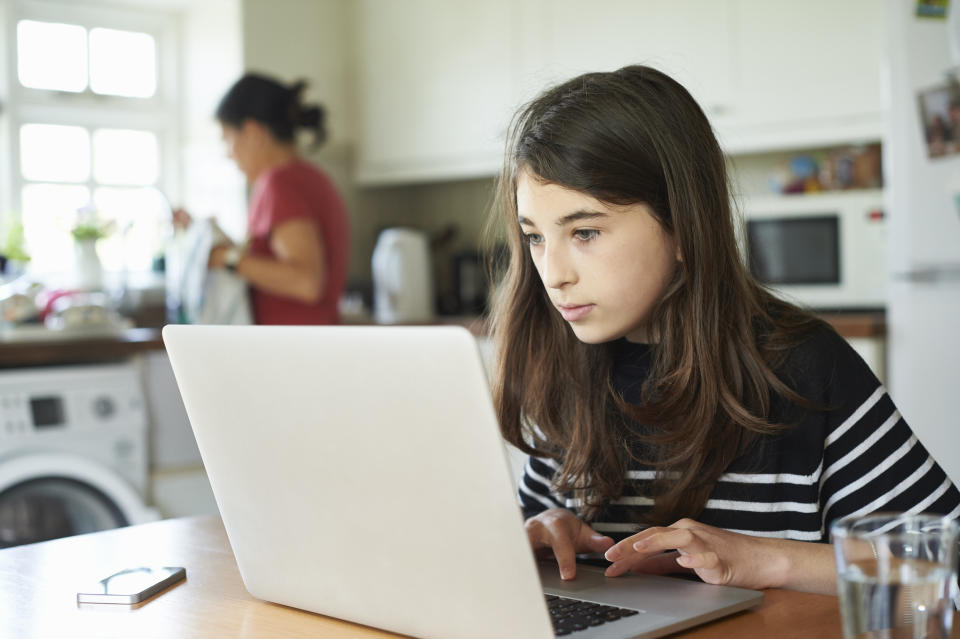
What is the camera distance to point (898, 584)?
56 cm

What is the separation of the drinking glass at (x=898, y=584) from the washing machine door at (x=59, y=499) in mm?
2250

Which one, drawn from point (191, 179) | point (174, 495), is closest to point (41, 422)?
point (174, 495)

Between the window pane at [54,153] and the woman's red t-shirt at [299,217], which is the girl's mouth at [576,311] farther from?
the window pane at [54,153]

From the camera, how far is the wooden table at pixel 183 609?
2.42 ft

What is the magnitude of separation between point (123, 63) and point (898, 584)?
12.8 feet

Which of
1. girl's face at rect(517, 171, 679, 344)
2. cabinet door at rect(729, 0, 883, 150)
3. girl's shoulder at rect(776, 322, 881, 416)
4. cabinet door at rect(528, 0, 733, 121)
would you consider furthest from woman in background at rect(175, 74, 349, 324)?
girl's shoulder at rect(776, 322, 881, 416)

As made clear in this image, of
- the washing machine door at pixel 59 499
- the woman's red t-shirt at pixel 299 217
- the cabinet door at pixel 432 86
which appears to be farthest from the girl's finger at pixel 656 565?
the cabinet door at pixel 432 86

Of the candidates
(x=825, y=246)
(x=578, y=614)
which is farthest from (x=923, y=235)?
(x=578, y=614)

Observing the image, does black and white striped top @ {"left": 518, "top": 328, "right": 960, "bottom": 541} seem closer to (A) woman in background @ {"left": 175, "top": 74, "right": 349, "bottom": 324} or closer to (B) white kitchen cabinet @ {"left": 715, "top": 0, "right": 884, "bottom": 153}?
(A) woman in background @ {"left": 175, "top": 74, "right": 349, "bottom": 324}

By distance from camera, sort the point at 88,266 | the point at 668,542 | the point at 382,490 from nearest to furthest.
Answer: the point at 382,490, the point at 668,542, the point at 88,266

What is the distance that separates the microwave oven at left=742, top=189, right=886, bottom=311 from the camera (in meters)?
2.72

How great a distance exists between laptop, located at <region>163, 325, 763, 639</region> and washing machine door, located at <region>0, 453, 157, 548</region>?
6.02ft

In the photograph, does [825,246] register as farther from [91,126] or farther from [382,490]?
[91,126]

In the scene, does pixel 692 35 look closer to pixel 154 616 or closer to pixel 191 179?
pixel 191 179
